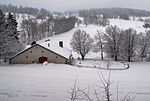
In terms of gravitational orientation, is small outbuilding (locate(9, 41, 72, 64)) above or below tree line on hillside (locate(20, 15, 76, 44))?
below

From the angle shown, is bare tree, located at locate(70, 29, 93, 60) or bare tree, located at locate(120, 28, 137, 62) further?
bare tree, located at locate(70, 29, 93, 60)

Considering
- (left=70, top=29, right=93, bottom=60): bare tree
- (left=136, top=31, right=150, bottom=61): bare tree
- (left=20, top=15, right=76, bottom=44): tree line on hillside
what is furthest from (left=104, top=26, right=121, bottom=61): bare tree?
(left=20, top=15, right=76, bottom=44): tree line on hillside

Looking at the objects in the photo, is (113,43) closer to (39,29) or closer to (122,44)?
(122,44)

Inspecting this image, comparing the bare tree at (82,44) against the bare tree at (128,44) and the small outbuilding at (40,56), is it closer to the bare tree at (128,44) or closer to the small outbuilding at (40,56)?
the bare tree at (128,44)

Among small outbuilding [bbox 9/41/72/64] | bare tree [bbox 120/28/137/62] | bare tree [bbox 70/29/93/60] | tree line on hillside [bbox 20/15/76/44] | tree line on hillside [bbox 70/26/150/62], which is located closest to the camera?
small outbuilding [bbox 9/41/72/64]

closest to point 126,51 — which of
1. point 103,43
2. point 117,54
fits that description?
point 117,54

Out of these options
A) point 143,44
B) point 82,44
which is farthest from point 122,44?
point 82,44

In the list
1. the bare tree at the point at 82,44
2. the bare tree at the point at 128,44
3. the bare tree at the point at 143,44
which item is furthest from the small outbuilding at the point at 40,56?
the bare tree at the point at 143,44

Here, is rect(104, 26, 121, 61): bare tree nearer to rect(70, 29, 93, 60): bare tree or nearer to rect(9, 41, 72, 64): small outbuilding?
rect(70, 29, 93, 60): bare tree

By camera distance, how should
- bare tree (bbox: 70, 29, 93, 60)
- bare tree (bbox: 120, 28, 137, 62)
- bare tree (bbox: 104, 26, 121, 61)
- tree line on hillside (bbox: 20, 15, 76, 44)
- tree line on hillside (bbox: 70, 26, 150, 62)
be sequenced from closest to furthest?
bare tree (bbox: 120, 28, 137, 62), tree line on hillside (bbox: 70, 26, 150, 62), bare tree (bbox: 104, 26, 121, 61), bare tree (bbox: 70, 29, 93, 60), tree line on hillside (bbox: 20, 15, 76, 44)

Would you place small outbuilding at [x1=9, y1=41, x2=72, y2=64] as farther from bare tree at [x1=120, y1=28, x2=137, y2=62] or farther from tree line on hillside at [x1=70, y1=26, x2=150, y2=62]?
bare tree at [x1=120, y1=28, x2=137, y2=62]

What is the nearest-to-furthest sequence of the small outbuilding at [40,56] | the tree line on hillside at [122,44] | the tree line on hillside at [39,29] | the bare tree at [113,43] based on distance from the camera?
the small outbuilding at [40,56] < the tree line on hillside at [122,44] < the bare tree at [113,43] < the tree line on hillside at [39,29]

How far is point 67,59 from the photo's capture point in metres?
26.0

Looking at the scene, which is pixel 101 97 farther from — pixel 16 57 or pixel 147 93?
pixel 16 57
